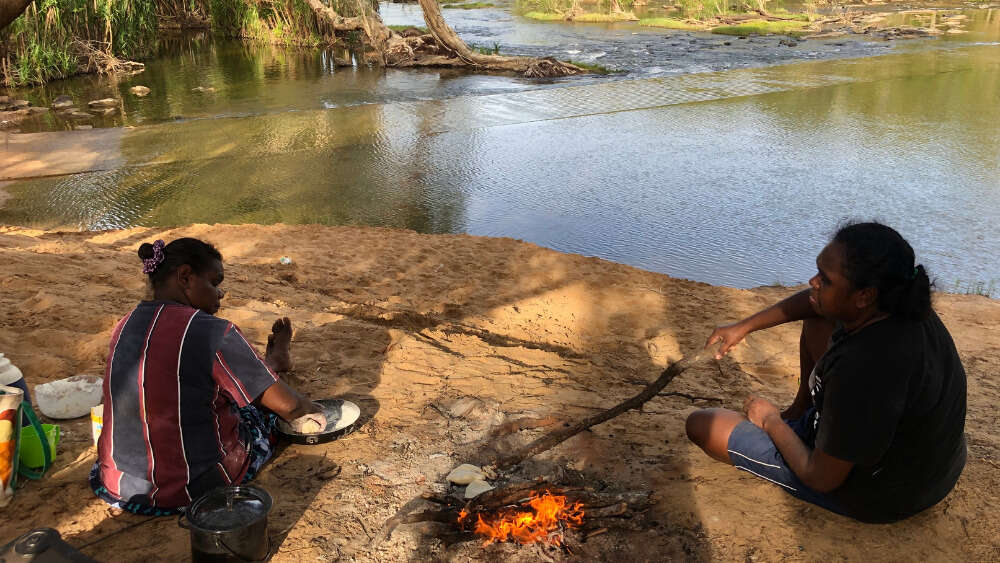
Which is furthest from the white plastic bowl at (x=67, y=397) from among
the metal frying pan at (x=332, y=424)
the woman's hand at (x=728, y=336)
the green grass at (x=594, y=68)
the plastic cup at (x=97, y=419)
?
the green grass at (x=594, y=68)

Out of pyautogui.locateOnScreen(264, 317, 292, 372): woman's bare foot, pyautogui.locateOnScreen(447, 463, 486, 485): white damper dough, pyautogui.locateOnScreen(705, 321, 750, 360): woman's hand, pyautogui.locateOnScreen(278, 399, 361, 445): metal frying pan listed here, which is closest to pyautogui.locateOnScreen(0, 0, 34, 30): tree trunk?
pyautogui.locateOnScreen(264, 317, 292, 372): woman's bare foot

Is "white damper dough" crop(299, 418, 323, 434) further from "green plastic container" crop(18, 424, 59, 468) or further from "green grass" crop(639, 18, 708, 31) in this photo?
"green grass" crop(639, 18, 708, 31)

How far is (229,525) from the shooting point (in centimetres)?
226

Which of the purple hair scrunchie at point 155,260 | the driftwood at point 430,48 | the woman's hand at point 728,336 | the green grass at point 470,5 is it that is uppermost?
the green grass at point 470,5

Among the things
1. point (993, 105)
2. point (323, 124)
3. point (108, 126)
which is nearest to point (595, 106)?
point (323, 124)

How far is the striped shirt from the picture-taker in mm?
2459

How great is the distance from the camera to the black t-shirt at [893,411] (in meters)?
2.08

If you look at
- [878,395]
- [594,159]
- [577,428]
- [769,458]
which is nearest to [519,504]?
[577,428]

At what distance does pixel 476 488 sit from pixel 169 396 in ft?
3.61

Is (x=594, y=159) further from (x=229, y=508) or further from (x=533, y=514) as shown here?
(x=229, y=508)

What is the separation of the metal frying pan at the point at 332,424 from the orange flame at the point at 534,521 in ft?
2.65

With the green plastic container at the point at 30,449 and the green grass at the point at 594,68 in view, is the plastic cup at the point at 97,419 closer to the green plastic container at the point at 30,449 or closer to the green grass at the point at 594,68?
the green plastic container at the point at 30,449

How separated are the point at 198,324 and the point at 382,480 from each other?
92 cm

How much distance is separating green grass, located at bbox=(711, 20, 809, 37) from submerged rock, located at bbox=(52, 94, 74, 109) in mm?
16082
